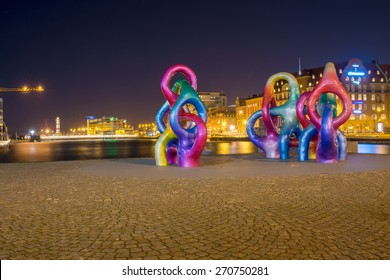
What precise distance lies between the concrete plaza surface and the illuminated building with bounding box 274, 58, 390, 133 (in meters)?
99.9

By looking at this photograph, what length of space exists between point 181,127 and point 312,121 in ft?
22.1

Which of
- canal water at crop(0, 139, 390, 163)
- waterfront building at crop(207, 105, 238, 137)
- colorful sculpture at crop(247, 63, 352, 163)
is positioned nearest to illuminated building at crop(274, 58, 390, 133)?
waterfront building at crop(207, 105, 238, 137)

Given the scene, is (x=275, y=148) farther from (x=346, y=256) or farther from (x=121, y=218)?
(x=346, y=256)

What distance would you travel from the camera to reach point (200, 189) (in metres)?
11.4

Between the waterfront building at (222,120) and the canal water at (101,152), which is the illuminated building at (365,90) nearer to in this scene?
the waterfront building at (222,120)

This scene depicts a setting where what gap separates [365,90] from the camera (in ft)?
361

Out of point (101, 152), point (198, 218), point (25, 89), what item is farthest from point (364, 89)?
point (198, 218)

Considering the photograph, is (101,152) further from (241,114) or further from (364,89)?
(241,114)

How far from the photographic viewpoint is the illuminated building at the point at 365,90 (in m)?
106

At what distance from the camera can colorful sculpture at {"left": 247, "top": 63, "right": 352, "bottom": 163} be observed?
19094 millimetres

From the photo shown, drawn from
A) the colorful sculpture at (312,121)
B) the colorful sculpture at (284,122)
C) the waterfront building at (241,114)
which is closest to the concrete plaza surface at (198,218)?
the colorful sculpture at (312,121)

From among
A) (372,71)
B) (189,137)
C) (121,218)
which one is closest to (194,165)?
(189,137)

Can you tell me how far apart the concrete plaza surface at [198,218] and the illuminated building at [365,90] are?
99.9 m

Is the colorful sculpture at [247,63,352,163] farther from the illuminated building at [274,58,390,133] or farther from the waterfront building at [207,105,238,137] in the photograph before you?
the waterfront building at [207,105,238,137]
